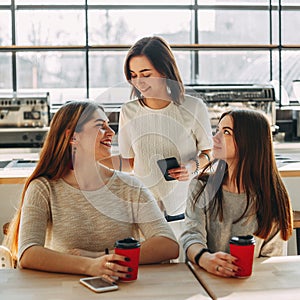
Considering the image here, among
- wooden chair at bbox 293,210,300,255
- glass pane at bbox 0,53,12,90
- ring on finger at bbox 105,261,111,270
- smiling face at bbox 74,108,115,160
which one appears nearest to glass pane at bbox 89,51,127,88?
glass pane at bbox 0,53,12,90

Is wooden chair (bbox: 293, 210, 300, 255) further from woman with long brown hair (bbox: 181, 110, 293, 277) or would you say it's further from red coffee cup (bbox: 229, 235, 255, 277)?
red coffee cup (bbox: 229, 235, 255, 277)

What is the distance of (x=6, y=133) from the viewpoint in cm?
475

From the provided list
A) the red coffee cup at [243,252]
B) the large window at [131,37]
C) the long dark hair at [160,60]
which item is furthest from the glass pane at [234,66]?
the red coffee cup at [243,252]

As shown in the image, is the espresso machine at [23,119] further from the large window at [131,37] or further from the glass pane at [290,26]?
the glass pane at [290,26]

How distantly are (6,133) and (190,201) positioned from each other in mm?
2594

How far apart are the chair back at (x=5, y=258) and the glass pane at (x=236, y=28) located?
3.89 m

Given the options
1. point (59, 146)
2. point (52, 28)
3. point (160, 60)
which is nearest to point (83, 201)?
point (59, 146)

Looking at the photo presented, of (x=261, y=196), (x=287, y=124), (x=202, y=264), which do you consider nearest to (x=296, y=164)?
(x=287, y=124)

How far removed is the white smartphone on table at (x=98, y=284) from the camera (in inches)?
74.8

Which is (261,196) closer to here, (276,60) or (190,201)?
(190,201)

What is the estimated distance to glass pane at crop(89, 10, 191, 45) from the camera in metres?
5.81

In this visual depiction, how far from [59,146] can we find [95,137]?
134mm

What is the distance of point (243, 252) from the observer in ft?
6.52

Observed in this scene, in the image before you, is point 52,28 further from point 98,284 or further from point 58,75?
point 98,284
